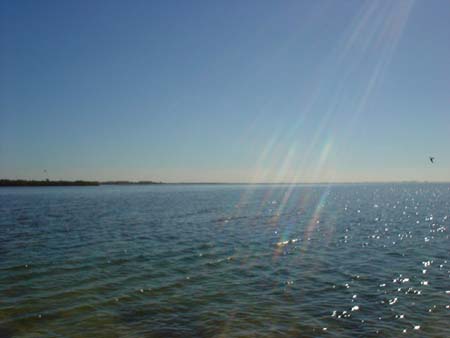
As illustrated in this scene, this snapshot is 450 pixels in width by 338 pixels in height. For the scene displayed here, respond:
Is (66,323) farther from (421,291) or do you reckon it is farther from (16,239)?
(16,239)

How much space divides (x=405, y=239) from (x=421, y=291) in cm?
1771

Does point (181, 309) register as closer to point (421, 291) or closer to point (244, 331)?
point (244, 331)

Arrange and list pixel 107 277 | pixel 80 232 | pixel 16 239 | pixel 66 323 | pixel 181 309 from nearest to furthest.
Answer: pixel 66 323, pixel 181 309, pixel 107 277, pixel 16 239, pixel 80 232

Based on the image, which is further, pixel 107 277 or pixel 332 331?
pixel 107 277

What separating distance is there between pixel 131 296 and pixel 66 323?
341 centimetres

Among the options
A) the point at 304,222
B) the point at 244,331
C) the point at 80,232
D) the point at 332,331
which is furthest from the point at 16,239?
the point at 304,222

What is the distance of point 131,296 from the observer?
16.8m

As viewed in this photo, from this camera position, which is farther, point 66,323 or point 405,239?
point 405,239

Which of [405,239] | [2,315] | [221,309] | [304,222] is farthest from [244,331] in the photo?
[304,222]

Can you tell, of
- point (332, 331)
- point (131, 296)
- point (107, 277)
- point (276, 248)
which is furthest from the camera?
point (276, 248)

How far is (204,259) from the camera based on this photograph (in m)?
24.6

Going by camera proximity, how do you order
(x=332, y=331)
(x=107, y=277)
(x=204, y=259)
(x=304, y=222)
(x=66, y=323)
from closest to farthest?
(x=332, y=331) < (x=66, y=323) < (x=107, y=277) < (x=204, y=259) < (x=304, y=222)

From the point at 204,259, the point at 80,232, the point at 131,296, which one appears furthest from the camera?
the point at 80,232

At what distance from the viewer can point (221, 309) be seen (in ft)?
49.8
